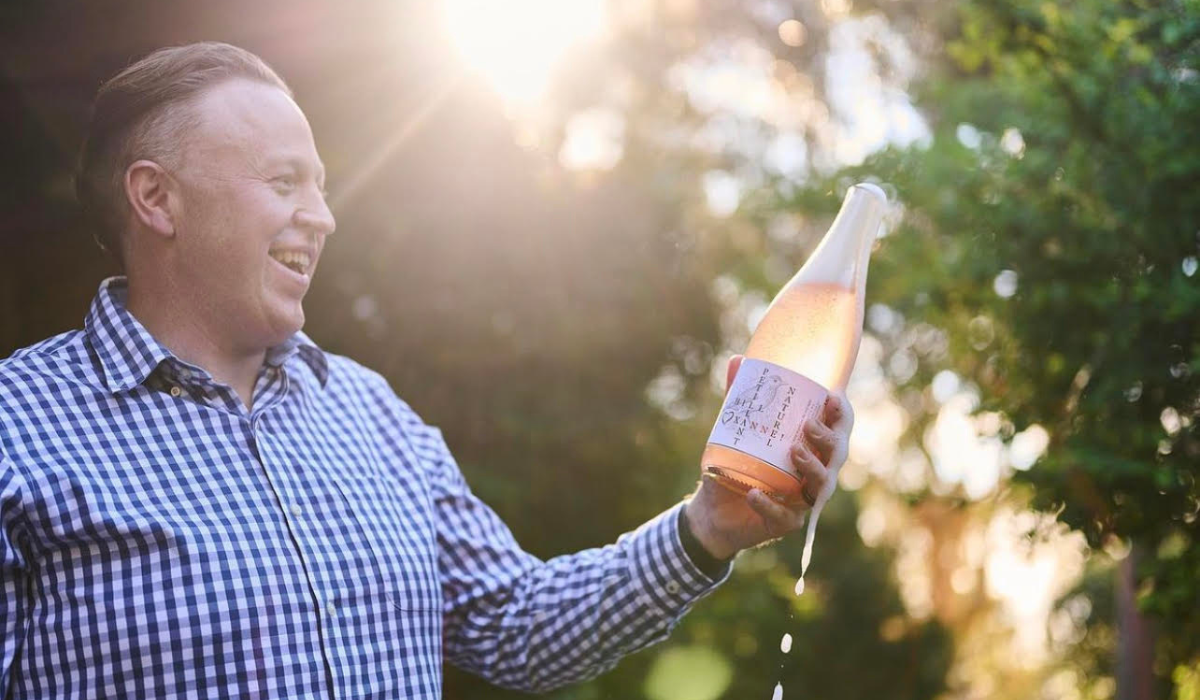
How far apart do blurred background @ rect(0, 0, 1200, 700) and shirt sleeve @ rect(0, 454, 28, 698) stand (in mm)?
2063

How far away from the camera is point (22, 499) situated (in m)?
1.65

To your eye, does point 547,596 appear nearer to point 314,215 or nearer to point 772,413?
point 772,413

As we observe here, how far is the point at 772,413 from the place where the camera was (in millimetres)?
1828

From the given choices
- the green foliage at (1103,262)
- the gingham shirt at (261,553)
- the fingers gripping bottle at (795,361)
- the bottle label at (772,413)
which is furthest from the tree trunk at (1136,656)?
the bottle label at (772,413)

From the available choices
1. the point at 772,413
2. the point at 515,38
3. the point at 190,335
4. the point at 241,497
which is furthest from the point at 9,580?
the point at 515,38

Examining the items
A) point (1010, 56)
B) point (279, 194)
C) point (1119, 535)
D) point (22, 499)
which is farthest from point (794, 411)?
point (1010, 56)

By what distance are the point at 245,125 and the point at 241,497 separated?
67 centimetres

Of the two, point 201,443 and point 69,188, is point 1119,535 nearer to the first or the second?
point 201,443

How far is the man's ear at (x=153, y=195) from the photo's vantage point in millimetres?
1971

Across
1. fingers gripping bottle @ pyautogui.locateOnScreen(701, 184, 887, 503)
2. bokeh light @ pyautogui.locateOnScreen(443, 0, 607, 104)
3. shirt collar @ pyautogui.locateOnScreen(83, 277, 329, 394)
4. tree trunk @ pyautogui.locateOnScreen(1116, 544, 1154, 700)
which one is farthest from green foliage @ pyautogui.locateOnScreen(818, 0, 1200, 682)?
shirt collar @ pyautogui.locateOnScreen(83, 277, 329, 394)

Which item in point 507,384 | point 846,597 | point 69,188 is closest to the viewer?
point 69,188

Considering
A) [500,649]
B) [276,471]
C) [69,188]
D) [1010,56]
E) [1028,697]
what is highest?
[1010,56]

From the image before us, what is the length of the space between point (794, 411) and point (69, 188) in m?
2.85

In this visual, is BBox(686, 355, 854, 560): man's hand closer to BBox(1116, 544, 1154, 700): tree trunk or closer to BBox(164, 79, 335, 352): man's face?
BBox(164, 79, 335, 352): man's face
